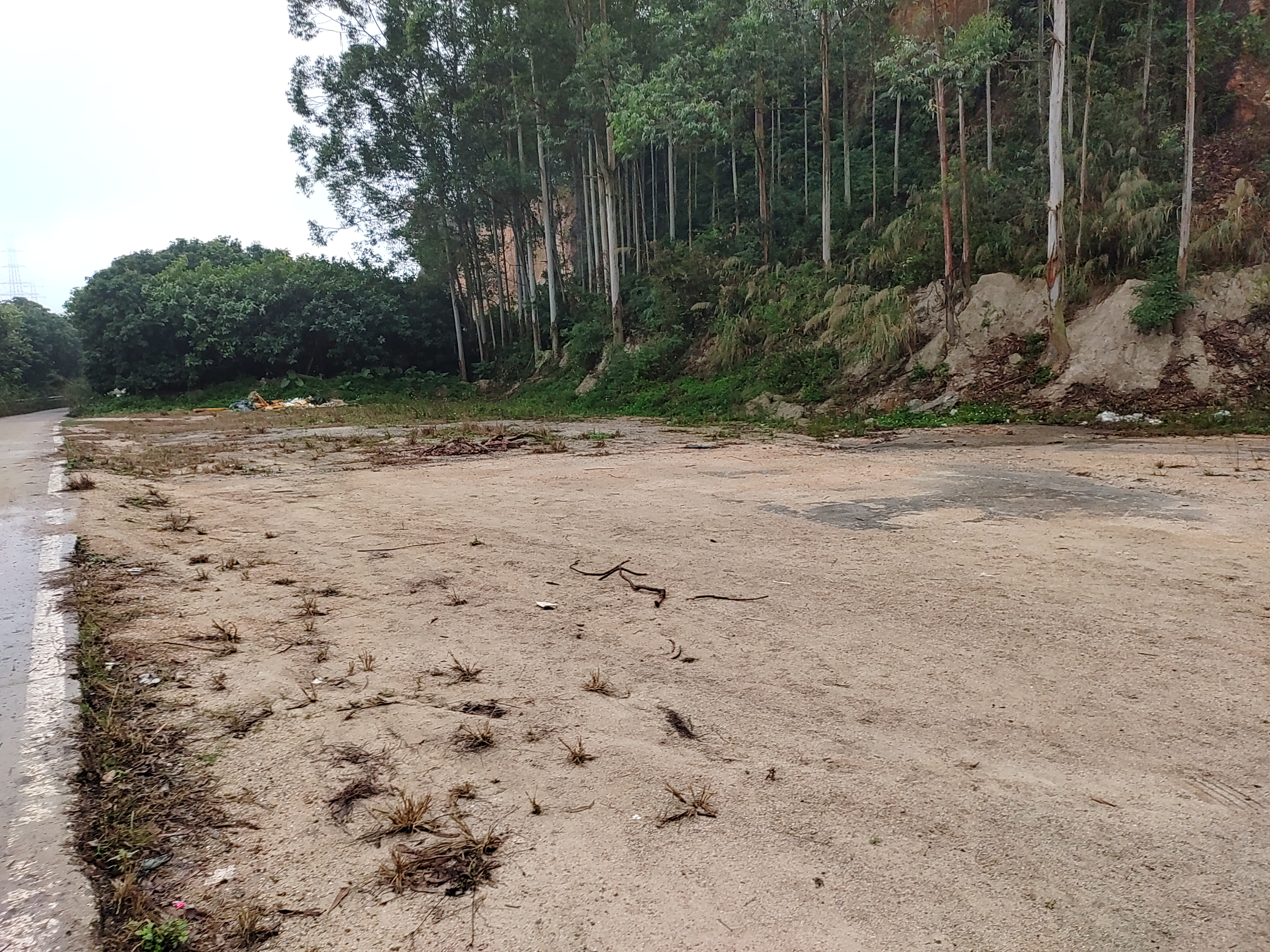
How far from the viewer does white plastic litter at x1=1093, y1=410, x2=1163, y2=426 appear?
12.0 m

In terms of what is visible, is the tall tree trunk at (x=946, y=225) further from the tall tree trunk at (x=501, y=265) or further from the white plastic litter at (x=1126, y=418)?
the tall tree trunk at (x=501, y=265)

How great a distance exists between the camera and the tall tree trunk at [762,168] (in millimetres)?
20938

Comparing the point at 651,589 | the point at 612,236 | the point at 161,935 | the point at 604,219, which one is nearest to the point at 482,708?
the point at 161,935

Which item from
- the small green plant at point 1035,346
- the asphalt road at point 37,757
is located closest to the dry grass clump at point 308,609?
the asphalt road at point 37,757

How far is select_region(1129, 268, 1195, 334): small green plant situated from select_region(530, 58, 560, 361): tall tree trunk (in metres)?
19.2

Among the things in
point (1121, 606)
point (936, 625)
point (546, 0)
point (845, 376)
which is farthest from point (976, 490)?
point (546, 0)

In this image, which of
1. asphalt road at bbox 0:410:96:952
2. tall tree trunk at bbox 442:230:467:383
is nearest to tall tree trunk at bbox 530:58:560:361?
tall tree trunk at bbox 442:230:467:383

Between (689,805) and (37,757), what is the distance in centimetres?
229

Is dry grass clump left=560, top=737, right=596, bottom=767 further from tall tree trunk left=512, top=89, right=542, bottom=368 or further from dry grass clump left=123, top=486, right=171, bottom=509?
tall tree trunk left=512, top=89, right=542, bottom=368

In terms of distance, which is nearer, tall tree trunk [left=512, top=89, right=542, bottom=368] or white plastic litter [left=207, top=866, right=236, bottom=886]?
white plastic litter [left=207, top=866, right=236, bottom=886]

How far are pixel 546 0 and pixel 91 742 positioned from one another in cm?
2586

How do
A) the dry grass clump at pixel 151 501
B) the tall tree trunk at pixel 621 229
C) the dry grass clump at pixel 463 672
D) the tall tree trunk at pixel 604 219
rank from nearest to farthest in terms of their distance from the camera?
the dry grass clump at pixel 463 672 < the dry grass clump at pixel 151 501 < the tall tree trunk at pixel 604 219 < the tall tree trunk at pixel 621 229

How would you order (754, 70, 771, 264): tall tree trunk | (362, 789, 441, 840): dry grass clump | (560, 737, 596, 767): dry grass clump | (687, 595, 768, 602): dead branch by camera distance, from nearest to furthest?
(362, 789, 441, 840): dry grass clump → (560, 737, 596, 767): dry grass clump → (687, 595, 768, 602): dead branch → (754, 70, 771, 264): tall tree trunk

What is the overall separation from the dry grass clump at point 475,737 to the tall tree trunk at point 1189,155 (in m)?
15.1
